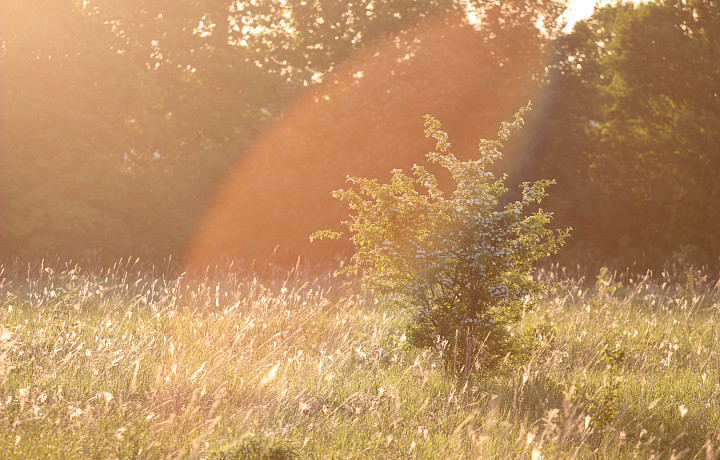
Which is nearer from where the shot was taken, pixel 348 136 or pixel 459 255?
pixel 459 255

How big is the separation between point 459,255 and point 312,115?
49.1ft

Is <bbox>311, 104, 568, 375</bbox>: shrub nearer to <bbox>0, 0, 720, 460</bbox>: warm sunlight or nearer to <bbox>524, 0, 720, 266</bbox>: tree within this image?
<bbox>0, 0, 720, 460</bbox>: warm sunlight

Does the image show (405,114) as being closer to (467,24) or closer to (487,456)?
(467,24)

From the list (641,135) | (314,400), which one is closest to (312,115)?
(641,135)

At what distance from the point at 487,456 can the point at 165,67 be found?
1743 centimetres

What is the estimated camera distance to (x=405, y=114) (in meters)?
20.2

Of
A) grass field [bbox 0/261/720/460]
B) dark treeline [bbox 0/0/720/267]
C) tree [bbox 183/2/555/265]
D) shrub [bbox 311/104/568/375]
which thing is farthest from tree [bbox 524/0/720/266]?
shrub [bbox 311/104/568/375]

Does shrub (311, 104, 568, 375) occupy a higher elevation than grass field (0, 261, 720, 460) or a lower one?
higher

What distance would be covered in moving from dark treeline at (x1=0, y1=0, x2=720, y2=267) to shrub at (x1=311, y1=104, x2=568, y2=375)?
12012 millimetres

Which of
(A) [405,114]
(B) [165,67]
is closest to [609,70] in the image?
(A) [405,114]

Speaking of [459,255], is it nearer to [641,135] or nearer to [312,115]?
[312,115]

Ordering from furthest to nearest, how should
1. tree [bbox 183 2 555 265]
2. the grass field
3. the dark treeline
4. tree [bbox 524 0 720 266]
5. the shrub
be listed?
tree [bbox 524 0 720 266] < tree [bbox 183 2 555 265] < the dark treeline < the shrub < the grass field

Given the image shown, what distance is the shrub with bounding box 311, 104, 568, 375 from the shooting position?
6484mm

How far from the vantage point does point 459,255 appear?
651cm
